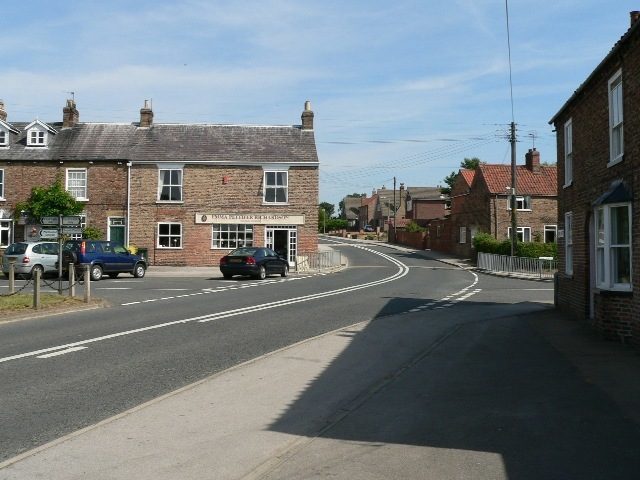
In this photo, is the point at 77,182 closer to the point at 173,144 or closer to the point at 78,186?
the point at 78,186

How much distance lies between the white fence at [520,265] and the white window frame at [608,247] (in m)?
23.6

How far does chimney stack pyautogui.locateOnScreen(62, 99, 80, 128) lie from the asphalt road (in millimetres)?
17747

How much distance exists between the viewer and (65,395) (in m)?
8.00

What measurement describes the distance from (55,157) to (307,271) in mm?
15533

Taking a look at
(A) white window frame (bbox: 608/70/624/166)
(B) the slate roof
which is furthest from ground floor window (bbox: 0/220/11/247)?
(A) white window frame (bbox: 608/70/624/166)

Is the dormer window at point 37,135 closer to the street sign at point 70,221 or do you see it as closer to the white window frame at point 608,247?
the street sign at point 70,221

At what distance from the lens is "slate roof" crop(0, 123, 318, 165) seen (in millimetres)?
39594

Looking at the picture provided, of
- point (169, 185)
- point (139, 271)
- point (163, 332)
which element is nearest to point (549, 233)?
point (169, 185)

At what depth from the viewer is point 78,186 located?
3934cm

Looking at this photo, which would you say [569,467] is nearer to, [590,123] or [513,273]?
[590,123]

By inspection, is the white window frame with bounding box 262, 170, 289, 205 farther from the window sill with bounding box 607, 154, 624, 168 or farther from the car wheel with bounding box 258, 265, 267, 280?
the window sill with bounding box 607, 154, 624, 168

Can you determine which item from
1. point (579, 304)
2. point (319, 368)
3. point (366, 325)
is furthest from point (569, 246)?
point (319, 368)

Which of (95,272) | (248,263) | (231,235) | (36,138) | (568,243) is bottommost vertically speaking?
(95,272)

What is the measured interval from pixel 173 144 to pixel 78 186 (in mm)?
5839
